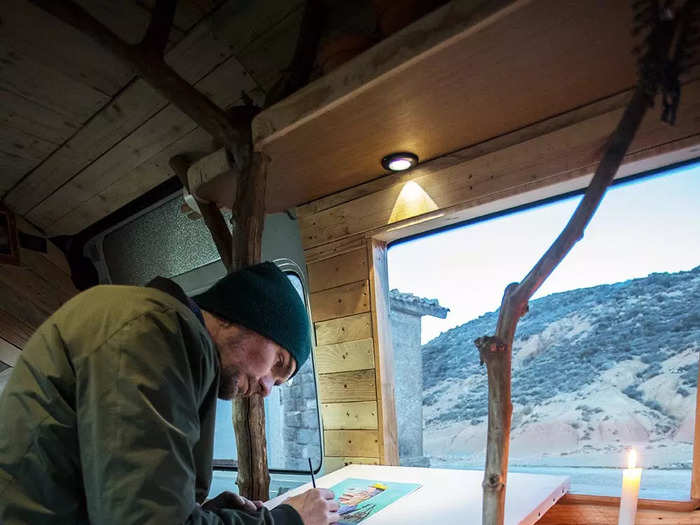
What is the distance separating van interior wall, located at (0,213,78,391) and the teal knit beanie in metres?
3.42

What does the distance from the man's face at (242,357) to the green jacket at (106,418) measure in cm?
21

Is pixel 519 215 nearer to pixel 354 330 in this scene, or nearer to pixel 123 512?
pixel 354 330

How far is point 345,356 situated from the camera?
222cm

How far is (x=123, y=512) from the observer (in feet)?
2.71

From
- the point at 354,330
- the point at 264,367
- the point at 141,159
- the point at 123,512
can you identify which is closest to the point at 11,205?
the point at 141,159

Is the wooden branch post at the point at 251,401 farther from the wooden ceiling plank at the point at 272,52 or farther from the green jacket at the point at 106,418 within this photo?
the green jacket at the point at 106,418

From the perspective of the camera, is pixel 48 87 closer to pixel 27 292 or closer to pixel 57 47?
pixel 57 47

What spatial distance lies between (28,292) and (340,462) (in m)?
3.09

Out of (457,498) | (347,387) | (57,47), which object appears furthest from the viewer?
(57,47)

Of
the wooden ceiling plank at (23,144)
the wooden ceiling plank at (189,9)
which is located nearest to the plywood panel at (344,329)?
the wooden ceiling plank at (189,9)

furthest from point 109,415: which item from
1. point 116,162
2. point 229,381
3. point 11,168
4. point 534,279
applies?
point 11,168

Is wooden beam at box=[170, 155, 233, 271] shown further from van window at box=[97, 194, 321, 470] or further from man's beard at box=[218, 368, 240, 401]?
man's beard at box=[218, 368, 240, 401]

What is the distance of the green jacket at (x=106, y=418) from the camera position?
2.78 feet

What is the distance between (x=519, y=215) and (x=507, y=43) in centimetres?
78
